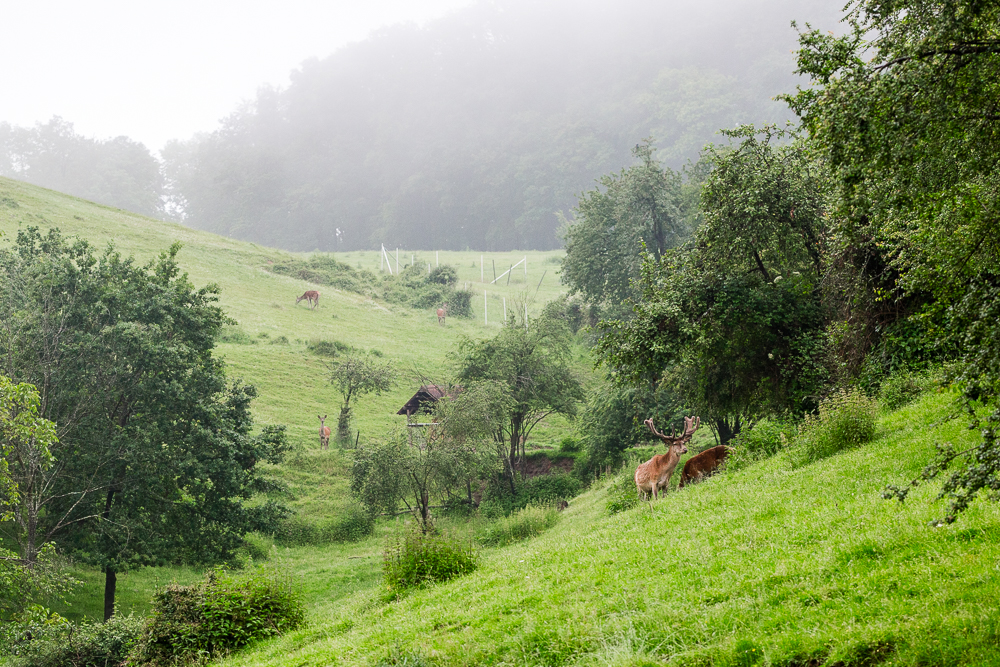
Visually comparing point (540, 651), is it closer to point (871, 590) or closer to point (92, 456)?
point (871, 590)

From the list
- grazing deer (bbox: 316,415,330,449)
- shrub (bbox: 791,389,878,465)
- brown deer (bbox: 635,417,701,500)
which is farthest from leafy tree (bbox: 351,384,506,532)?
A: shrub (bbox: 791,389,878,465)

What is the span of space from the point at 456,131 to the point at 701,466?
6073 inches

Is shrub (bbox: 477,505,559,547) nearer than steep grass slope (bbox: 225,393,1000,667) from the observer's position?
No

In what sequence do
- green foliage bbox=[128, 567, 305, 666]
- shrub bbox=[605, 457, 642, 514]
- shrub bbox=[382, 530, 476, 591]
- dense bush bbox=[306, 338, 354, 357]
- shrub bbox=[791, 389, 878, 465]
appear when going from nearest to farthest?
green foliage bbox=[128, 567, 305, 666] < shrub bbox=[382, 530, 476, 591] < shrub bbox=[791, 389, 878, 465] < shrub bbox=[605, 457, 642, 514] < dense bush bbox=[306, 338, 354, 357]

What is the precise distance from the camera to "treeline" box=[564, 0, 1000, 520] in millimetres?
5188

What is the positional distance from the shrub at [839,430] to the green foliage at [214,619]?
9.33 metres

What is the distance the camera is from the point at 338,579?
20078mm

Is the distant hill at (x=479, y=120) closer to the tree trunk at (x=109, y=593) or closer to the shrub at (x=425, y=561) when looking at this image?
the tree trunk at (x=109, y=593)

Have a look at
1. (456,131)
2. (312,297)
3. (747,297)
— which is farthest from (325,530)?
(456,131)

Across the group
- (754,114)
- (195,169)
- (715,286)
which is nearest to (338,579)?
(715,286)

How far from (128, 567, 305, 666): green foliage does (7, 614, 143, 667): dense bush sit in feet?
2.28

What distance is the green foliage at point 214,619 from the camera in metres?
10.6

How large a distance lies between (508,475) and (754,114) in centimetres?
11902

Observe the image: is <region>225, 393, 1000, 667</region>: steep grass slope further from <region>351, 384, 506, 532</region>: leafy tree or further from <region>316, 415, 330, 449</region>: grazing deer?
<region>316, 415, 330, 449</region>: grazing deer
